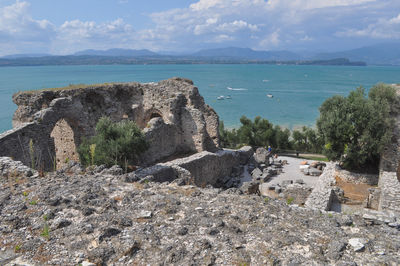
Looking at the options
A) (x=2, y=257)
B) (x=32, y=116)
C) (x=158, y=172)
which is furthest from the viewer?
(x=32, y=116)

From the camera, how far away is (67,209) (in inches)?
259

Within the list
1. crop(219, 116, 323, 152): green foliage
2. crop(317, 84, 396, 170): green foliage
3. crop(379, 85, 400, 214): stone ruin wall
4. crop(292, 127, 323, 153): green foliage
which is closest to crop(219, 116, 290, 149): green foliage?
crop(219, 116, 323, 152): green foliage

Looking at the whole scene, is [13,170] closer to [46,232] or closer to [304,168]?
[46,232]

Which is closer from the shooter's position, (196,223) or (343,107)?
(196,223)

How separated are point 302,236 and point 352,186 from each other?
11.5 metres

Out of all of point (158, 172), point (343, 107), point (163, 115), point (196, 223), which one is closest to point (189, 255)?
point (196, 223)

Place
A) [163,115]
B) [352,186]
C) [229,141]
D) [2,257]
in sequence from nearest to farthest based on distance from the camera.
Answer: [2,257] → [352,186] → [163,115] → [229,141]

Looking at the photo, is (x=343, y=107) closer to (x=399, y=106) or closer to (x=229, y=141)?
(x=399, y=106)

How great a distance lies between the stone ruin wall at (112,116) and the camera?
41.8 feet

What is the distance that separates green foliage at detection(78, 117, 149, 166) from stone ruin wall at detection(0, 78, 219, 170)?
214 centimetres

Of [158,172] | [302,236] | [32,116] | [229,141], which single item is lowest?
[229,141]

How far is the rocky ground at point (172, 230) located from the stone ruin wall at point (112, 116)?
5.30 m

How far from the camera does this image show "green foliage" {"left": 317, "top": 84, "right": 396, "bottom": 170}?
Answer: 50.3 ft

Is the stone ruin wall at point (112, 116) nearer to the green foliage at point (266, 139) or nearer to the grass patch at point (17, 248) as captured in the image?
the grass patch at point (17, 248)
